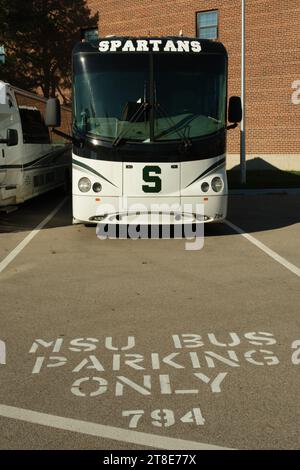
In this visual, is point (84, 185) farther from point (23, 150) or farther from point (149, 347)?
point (149, 347)

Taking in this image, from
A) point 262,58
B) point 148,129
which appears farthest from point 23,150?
point 262,58

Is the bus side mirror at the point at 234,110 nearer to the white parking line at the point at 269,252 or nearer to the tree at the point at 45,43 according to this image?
the white parking line at the point at 269,252

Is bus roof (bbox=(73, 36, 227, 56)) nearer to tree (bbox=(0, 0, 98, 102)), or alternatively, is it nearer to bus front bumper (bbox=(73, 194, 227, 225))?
bus front bumper (bbox=(73, 194, 227, 225))

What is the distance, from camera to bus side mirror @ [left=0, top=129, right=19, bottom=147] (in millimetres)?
11744

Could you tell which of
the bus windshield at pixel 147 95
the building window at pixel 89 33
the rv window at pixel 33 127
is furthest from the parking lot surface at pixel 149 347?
the building window at pixel 89 33

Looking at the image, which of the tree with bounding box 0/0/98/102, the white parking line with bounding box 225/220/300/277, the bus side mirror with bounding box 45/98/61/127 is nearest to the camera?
the white parking line with bounding box 225/220/300/277

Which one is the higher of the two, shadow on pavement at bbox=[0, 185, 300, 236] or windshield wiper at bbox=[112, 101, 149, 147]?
windshield wiper at bbox=[112, 101, 149, 147]

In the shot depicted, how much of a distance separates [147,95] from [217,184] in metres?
1.92

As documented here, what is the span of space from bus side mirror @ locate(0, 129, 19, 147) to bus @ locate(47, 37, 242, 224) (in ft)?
7.29

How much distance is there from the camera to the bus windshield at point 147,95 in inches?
390

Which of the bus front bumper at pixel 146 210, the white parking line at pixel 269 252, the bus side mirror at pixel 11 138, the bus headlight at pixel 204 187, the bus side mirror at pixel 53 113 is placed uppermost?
the bus side mirror at pixel 53 113

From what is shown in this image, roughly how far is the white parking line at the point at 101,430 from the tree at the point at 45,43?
30.7 metres

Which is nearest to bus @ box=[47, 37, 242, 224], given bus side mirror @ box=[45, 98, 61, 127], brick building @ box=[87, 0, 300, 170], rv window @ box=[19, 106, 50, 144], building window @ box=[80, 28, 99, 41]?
bus side mirror @ box=[45, 98, 61, 127]

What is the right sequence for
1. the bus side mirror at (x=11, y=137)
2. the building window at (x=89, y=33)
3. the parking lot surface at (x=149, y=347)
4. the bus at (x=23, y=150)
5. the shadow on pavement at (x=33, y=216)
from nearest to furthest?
the parking lot surface at (x=149, y=347) < the bus side mirror at (x=11, y=137) < the bus at (x=23, y=150) < the shadow on pavement at (x=33, y=216) < the building window at (x=89, y=33)
